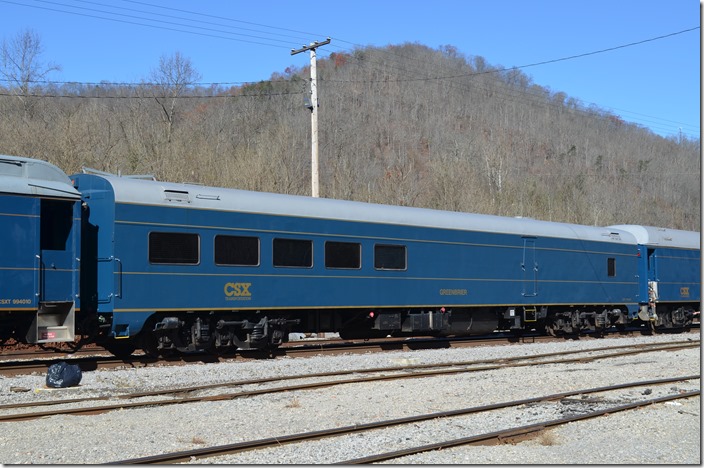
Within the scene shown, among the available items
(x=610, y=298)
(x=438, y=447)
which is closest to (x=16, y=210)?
(x=438, y=447)

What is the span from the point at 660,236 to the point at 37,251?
23.9m

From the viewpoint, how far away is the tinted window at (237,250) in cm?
1729

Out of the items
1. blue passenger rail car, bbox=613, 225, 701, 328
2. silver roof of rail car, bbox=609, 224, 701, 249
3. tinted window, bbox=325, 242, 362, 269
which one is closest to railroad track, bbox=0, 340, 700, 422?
tinted window, bbox=325, 242, 362, 269

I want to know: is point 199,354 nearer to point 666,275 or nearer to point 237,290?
point 237,290

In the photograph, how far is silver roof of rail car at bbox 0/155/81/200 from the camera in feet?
46.9

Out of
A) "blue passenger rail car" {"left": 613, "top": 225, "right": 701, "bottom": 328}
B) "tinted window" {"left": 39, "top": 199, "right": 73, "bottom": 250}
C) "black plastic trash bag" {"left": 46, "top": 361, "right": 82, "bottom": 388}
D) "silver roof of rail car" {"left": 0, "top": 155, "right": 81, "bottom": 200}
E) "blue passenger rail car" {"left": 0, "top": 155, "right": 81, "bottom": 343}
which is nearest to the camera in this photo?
"black plastic trash bag" {"left": 46, "top": 361, "right": 82, "bottom": 388}

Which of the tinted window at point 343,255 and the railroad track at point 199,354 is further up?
the tinted window at point 343,255

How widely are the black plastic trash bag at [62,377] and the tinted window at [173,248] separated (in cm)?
339

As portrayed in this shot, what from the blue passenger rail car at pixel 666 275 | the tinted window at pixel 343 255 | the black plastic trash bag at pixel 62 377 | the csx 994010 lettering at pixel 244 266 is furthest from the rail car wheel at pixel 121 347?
the blue passenger rail car at pixel 666 275

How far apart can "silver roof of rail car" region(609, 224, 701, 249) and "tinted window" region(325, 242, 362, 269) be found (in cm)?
1424

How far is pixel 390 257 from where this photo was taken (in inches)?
822

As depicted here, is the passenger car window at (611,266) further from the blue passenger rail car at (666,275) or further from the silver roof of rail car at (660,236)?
the silver roof of rail car at (660,236)

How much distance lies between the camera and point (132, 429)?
32.4 ft

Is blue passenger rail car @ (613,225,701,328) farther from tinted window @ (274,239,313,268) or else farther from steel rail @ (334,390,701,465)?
steel rail @ (334,390,701,465)
